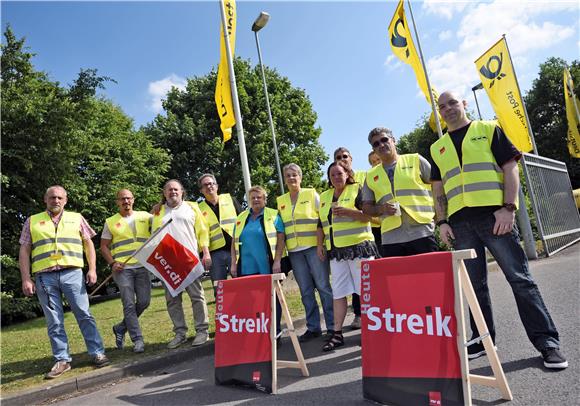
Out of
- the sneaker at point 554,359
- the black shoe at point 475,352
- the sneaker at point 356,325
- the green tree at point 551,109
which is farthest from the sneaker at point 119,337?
the green tree at point 551,109

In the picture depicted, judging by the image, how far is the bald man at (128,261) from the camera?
5918mm

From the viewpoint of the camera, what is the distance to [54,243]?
208 inches

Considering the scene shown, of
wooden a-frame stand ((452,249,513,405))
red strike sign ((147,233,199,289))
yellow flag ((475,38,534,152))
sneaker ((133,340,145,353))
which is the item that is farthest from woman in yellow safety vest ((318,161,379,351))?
yellow flag ((475,38,534,152))

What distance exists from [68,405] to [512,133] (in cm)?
1092

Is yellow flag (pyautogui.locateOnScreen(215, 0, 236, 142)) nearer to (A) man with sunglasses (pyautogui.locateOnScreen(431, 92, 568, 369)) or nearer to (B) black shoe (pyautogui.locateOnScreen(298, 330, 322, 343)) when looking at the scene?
(B) black shoe (pyautogui.locateOnScreen(298, 330, 322, 343))

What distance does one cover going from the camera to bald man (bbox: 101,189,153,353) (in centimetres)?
592

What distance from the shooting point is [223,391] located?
400 centimetres

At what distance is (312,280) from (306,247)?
0.51m

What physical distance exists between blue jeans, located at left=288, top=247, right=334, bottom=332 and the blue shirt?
16.8 inches

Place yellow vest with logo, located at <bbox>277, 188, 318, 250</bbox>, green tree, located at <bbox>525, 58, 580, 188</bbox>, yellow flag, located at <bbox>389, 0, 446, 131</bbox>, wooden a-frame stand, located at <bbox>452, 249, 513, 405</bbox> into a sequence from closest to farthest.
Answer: wooden a-frame stand, located at <bbox>452, 249, 513, 405</bbox> → yellow vest with logo, located at <bbox>277, 188, 318, 250</bbox> → yellow flag, located at <bbox>389, 0, 446, 131</bbox> → green tree, located at <bbox>525, 58, 580, 188</bbox>

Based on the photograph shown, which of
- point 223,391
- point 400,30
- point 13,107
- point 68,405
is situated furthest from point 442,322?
point 13,107

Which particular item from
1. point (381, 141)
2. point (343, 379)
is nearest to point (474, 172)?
point (381, 141)

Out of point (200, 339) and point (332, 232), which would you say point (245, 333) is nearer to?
point (332, 232)

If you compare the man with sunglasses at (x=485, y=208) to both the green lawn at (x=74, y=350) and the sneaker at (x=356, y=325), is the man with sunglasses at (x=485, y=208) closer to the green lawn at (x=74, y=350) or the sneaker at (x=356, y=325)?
the sneaker at (x=356, y=325)
